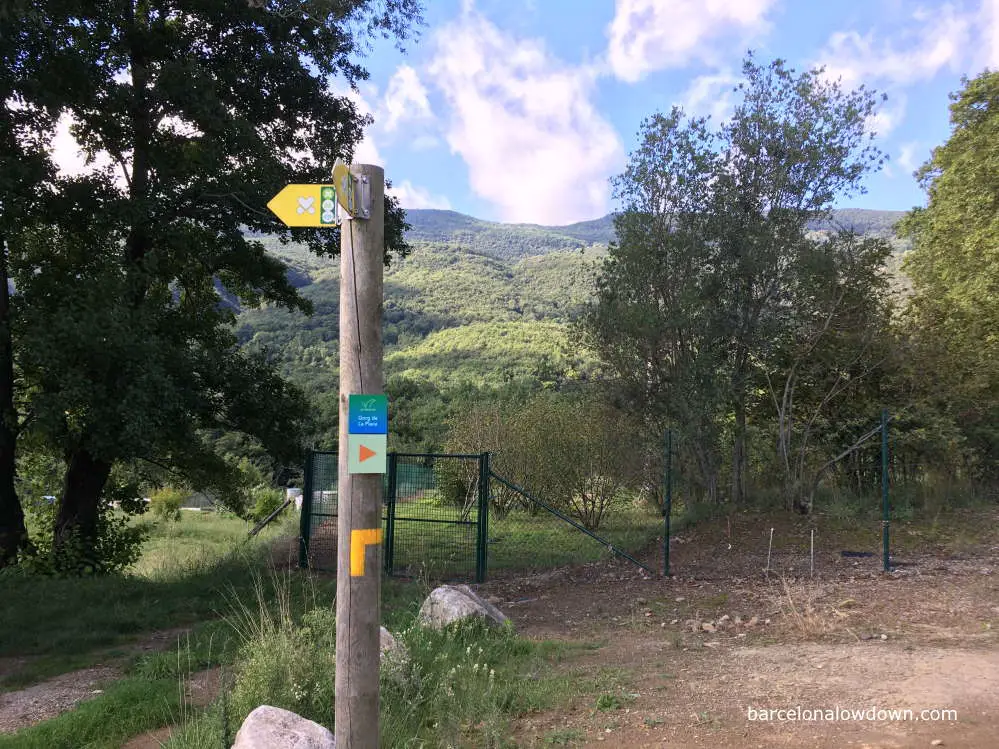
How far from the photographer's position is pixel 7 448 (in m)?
10.8

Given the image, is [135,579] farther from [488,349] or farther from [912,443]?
[488,349]

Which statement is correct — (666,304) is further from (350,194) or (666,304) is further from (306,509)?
(350,194)

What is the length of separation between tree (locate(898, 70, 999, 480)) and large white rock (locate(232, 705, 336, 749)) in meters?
13.6

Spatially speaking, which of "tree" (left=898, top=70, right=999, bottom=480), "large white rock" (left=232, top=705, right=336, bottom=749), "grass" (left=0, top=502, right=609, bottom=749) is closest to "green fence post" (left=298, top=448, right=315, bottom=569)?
"grass" (left=0, top=502, right=609, bottom=749)

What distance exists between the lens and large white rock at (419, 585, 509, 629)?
689 centimetres

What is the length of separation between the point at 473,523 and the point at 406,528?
1.28 metres

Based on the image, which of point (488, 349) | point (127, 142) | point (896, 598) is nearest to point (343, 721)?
point (896, 598)

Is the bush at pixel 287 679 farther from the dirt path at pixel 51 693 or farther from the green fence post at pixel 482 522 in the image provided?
the green fence post at pixel 482 522

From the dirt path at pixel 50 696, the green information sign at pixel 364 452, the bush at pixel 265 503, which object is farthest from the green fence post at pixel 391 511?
the bush at pixel 265 503

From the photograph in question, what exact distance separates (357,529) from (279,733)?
1281 mm

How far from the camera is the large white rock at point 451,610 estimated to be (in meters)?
6.89

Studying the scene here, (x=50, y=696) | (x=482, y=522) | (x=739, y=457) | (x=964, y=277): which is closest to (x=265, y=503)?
(x=482, y=522)

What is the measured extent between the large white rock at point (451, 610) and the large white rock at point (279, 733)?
9.10 ft

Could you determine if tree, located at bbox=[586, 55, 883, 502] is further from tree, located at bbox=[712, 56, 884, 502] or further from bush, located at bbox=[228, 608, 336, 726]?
bush, located at bbox=[228, 608, 336, 726]
